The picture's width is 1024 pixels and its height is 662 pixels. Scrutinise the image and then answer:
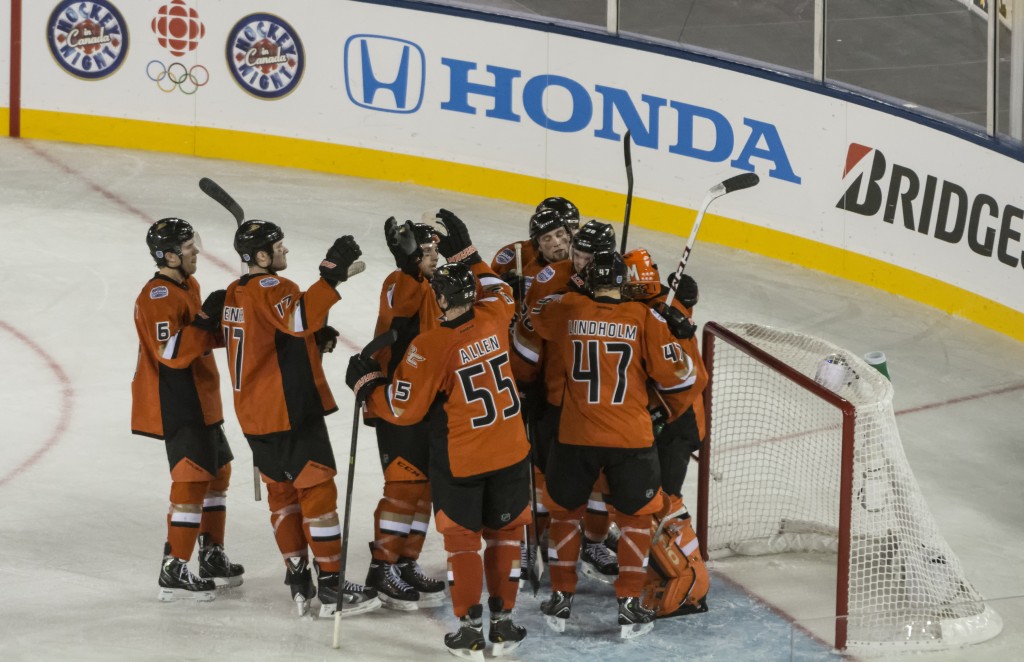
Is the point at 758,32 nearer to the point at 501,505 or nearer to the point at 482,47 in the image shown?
the point at 482,47

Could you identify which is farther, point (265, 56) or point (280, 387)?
point (265, 56)

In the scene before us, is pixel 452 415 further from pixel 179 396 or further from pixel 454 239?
pixel 179 396

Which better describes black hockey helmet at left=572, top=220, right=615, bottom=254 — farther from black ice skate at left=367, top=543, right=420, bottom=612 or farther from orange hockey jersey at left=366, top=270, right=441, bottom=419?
black ice skate at left=367, top=543, right=420, bottom=612

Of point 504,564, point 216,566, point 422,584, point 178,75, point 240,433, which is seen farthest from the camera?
point 178,75

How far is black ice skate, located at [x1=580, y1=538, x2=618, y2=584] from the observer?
5.75 m

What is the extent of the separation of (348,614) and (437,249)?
1256mm

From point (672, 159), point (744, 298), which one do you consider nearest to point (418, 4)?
point (672, 159)

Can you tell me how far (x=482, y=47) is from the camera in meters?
9.56

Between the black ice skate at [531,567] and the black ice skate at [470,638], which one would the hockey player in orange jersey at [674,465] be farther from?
the black ice skate at [470,638]

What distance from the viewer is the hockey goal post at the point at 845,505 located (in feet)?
17.1

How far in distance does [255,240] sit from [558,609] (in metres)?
1.56

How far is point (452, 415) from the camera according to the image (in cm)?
504

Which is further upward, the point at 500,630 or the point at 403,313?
the point at 403,313

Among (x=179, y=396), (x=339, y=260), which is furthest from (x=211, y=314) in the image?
(x=339, y=260)
